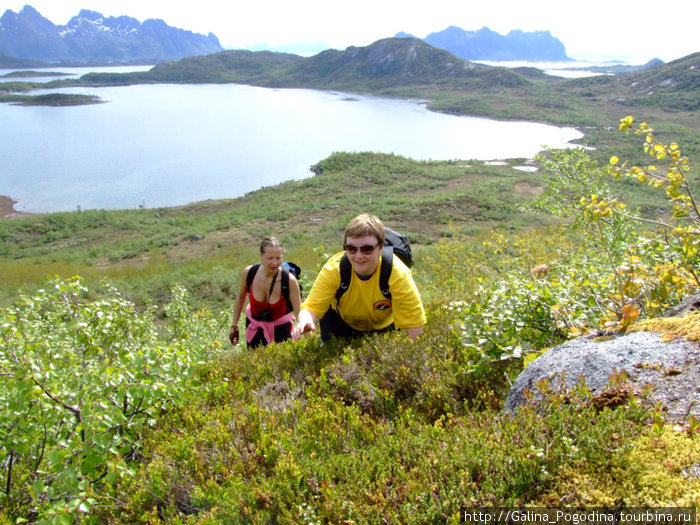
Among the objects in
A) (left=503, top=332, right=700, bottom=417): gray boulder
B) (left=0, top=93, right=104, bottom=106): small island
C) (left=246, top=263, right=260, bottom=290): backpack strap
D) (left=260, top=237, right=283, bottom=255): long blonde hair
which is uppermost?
(left=0, top=93, right=104, bottom=106): small island

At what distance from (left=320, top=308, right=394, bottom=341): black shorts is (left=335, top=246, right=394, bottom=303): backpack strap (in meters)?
0.34

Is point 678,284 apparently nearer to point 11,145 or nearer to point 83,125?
point 11,145

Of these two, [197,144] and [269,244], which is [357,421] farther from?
[197,144]

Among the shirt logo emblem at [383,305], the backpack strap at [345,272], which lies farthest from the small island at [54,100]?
the shirt logo emblem at [383,305]

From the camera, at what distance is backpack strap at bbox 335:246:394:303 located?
3414 mm

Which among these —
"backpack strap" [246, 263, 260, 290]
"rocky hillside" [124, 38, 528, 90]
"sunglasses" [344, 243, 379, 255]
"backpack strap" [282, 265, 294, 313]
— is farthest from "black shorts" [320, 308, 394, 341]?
"rocky hillside" [124, 38, 528, 90]

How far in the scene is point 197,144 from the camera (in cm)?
5794

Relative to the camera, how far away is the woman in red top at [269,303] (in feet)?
16.2

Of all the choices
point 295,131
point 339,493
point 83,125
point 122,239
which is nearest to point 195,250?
point 122,239

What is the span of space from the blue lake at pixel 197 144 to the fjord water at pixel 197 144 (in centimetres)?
13

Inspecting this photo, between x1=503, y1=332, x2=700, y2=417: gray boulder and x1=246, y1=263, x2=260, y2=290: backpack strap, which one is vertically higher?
x1=503, y1=332, x2=700, y2=417: gray boulder

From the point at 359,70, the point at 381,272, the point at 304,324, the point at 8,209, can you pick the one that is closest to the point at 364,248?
the point at 381,272

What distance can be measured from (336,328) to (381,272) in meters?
0.89

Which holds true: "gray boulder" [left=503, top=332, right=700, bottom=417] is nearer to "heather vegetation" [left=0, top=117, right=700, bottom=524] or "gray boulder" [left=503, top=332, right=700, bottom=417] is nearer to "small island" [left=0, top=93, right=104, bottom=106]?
"heather vegetation" [left=0, top=117, right=700, bottom=524]
